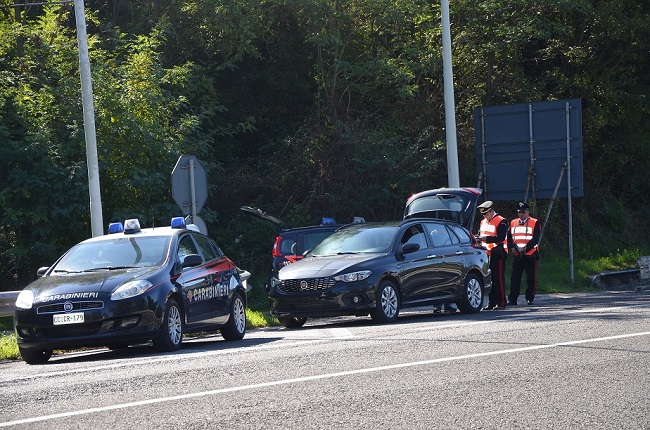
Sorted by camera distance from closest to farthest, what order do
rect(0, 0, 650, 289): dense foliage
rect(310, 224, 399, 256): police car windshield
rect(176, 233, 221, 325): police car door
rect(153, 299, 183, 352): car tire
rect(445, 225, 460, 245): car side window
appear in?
rect(153, 299, 183, 352): car tire
rect(176, 233, 221, 325): police car door
rect(310, 224, 399, 256): police car windshield
rect(445, 225, 460, 245): car side window
rect(0, 0, 650, 289): dense foliage

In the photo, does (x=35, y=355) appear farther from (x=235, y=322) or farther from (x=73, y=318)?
(x=235, y=322)

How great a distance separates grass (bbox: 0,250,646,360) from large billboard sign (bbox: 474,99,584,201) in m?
2.20

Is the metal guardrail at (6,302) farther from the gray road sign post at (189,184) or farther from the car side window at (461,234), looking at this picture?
the car side window at (461,234)

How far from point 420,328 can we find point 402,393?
654 centimetres

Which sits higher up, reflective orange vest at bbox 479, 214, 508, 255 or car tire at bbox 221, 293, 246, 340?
Result: reflective orange vest at bbox 479, 214, 508, 255

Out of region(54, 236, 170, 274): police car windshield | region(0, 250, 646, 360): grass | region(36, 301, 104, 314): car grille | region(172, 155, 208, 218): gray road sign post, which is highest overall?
region(172, 155, 208, 218): gray road sign post

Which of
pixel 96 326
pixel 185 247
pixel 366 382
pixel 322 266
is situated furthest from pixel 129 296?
pixel 366 382

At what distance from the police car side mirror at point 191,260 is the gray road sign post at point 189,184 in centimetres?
445

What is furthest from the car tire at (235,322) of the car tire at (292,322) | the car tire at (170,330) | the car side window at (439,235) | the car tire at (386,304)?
the car side window at (439,235)

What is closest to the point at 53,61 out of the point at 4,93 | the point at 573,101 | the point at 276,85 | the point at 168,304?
the point at 4,93

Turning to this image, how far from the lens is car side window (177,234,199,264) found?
1485 centimetres

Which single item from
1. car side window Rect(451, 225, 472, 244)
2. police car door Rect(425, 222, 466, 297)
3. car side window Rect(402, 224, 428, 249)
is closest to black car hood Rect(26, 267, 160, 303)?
car side window Rect(402, 224, 428, 249)

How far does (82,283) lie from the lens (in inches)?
540

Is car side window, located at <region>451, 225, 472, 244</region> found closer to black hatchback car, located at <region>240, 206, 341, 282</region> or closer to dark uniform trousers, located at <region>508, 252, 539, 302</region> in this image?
dark uniform trousers, located at <region>508, 252, 539, 302</region>
